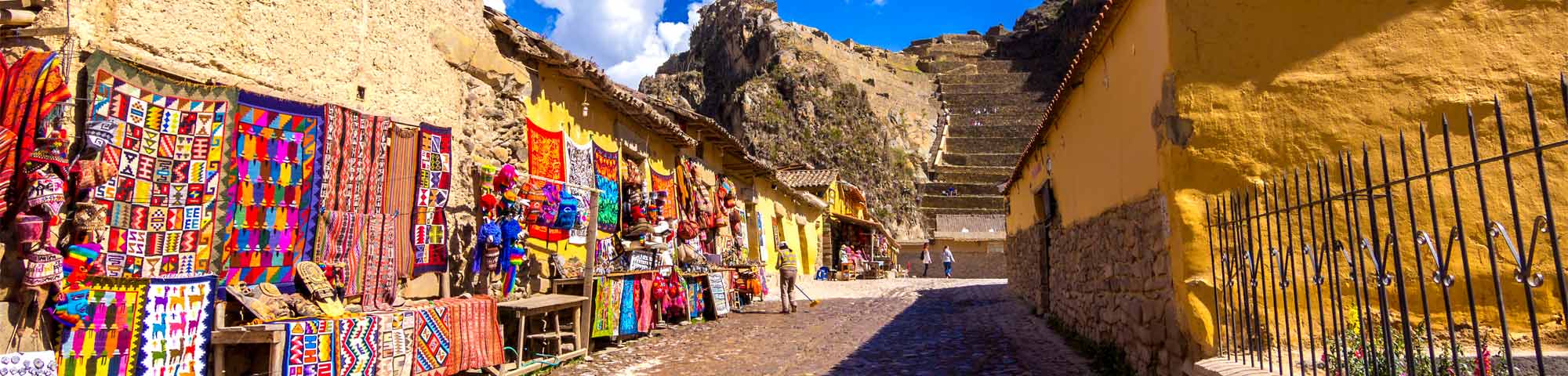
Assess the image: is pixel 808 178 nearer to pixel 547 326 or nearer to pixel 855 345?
pixel 855 345

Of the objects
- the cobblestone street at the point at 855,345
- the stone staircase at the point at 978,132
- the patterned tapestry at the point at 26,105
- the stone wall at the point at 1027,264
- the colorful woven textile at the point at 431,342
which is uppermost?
the stone staircase at the point at 978,132

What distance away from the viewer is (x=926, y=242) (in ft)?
120

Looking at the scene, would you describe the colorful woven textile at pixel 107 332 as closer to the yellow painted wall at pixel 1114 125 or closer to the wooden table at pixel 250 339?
the wooden table at pixel 250 339

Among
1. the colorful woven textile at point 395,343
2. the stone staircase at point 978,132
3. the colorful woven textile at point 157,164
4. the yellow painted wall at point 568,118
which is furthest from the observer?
the stone staircase at point 978,132

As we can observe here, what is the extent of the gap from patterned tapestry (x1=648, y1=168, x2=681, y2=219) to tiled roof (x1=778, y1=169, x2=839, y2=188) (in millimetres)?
14758

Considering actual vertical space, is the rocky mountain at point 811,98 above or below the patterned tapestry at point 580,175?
above

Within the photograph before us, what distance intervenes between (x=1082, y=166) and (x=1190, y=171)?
370 centimetres

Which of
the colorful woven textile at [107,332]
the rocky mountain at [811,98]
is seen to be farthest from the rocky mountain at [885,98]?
the colorful woven textile at [107,332]

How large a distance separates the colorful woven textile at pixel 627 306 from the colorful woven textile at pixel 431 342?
9.82 ft

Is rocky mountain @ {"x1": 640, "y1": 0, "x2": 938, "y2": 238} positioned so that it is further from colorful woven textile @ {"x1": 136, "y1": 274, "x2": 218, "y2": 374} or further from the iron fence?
colorful woven textile @ {"x1": 136, "y1": 274, "x2": 218, "y2": 374}

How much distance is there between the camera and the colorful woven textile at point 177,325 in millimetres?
5207

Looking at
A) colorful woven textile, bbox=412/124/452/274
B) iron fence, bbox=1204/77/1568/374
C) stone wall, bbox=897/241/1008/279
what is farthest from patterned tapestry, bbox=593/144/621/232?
stone wall, bbox=897/241/1008/279

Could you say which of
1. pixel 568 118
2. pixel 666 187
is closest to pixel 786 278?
pixel 666 187

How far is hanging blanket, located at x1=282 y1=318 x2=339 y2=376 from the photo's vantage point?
214 inches
